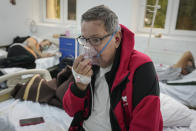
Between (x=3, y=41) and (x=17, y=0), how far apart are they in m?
0.98

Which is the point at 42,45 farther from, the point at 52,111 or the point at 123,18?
the point at 52,111

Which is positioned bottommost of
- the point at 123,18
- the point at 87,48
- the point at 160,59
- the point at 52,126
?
the point at 52,126

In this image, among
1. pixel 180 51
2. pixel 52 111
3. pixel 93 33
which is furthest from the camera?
pixel 180 51

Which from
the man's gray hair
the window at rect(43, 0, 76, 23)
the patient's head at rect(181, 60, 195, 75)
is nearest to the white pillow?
the man's gray hair

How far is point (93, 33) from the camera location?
0.95 meters

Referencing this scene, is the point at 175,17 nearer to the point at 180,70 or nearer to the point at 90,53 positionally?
the point at 180,70

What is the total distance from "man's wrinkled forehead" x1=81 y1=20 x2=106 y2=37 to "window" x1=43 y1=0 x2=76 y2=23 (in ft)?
11.8

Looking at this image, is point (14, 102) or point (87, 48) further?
point (14, 102)

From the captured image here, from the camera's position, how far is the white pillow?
1.54m

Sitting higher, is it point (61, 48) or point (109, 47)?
point (109, 47)

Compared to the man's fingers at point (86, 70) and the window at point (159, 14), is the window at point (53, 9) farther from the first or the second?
the man's fingers at point (86, 70)

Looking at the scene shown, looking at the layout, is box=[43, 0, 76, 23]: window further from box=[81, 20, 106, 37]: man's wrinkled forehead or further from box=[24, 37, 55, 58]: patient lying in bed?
Answer: box=[81, 20, 106, 37]: man's wrinkled forehead

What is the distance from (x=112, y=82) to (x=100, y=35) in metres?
0.28

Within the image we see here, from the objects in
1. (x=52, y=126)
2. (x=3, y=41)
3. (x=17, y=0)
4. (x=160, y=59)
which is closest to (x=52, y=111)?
(x=52, y=126)
